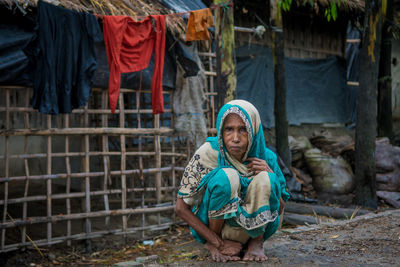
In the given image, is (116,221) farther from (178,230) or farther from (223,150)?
(223,150)

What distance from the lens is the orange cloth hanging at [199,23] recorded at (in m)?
5.05

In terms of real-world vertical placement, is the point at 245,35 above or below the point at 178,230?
above

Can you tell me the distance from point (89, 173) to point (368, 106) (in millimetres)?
4144

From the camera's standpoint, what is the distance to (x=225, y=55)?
194 inches

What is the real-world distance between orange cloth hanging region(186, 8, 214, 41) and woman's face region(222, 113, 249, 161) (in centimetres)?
266

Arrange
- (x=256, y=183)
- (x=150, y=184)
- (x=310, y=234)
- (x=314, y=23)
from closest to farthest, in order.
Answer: (x=256, y=183) → (x=310, y=234) → (x=150, y=184) → (x=314, y=23)

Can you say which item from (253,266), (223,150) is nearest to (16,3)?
(223,150)

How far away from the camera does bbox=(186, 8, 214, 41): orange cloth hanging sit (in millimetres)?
5047

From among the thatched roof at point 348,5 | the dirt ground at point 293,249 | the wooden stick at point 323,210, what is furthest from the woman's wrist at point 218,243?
the thatched roof at point 348,5

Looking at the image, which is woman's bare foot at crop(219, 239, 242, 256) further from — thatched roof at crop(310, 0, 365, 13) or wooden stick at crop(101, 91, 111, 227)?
thatched roof at crop(310, 0, 365, 13)

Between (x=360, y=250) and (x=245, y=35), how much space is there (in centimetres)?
601

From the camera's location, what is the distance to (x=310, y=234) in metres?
3.70

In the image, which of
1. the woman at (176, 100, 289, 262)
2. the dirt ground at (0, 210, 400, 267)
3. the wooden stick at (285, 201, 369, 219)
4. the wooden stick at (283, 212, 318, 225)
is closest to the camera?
the woman at (176, 100, 289, 262)

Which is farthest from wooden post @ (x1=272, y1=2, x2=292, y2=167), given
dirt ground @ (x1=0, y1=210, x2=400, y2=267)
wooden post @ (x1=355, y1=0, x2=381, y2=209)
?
dirt ground @ (x1=0, y1=210, x2=400, y2=267)
